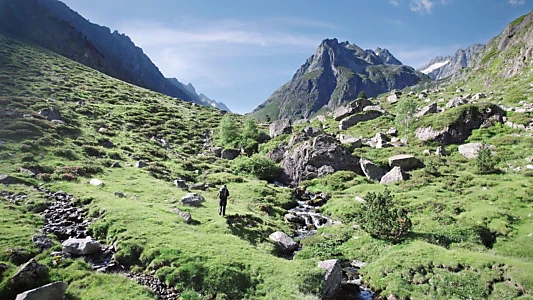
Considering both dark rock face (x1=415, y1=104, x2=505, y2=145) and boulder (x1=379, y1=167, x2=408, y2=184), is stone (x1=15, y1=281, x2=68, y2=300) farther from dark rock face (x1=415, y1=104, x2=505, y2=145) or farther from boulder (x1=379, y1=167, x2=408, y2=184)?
dark rock face (x1=415, y1=104, x2=505, y2=145)

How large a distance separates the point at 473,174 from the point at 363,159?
16.6 meters

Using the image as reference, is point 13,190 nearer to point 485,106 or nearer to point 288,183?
point 288,183

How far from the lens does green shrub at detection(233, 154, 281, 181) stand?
182 ft

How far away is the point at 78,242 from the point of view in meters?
19.0

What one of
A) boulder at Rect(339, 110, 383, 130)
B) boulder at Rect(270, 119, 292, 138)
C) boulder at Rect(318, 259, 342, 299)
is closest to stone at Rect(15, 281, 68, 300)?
boulder at Rect(318, 259, 342, 299)

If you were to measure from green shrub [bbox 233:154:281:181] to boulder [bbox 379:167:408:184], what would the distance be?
1990cm

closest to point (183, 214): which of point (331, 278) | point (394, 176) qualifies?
point (331, 278)

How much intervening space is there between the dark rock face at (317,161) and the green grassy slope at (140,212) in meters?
9.48

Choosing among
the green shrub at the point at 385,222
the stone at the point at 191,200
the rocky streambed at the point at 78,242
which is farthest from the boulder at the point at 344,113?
the rocky streambed at the point at 78,242

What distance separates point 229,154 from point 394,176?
128ft

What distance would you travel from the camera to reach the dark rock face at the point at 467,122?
187 feet

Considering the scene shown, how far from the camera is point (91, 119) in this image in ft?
218

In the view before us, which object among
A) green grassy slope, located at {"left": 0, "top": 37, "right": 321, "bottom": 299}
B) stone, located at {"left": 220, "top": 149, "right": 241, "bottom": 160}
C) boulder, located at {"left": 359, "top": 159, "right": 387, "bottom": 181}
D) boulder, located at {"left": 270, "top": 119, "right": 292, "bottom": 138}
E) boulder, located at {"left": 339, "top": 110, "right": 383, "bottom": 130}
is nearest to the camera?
green grassy slope, located at {"left": 0, "top": 37, "right": 321, "bottom": 299}

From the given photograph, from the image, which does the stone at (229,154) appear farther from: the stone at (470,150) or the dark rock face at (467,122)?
the stone at (470,150)
